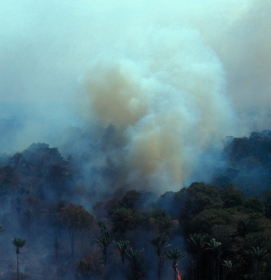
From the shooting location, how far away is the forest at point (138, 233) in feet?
96.2

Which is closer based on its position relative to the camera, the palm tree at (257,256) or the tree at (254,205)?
the palm tree at (257,256)

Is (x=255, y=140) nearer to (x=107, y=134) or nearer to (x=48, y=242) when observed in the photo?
(x=107, y=134)

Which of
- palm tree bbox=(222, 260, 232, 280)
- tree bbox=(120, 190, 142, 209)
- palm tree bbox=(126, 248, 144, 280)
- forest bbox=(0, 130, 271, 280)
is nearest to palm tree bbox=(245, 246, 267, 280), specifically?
forest bbox=(0, 130, 271, 280)

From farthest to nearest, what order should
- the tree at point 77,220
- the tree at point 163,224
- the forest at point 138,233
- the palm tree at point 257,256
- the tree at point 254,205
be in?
1. the tree at point 254,205
2. the tree at point 77,220
3. the tree at point 163,224
4. the forest at point 138,233
5. the palm tree at point 257,256

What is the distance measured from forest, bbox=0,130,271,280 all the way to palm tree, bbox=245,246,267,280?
0.21ft

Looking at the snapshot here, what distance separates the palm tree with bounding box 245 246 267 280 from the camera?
25328 millimetres

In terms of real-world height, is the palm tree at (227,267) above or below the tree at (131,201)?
below

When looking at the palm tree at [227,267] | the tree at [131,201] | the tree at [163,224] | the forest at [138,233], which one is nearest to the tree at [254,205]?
the forest at [138,233]

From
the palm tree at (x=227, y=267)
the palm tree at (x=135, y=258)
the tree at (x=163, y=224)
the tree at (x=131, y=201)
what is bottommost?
the palm tree at (x=227, y=267)

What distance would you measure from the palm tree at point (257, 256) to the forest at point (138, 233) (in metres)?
0.06

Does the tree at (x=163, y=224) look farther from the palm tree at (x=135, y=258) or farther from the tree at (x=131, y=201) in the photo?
the tree at (x=131, y=201)

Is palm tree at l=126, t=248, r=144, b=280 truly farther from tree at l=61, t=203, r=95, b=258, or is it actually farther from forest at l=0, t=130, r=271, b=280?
tree at l=61, t=203, r=95, b=258

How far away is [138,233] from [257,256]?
12.8 metres

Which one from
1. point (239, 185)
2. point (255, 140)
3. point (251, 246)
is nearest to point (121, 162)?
point (239, 185)
